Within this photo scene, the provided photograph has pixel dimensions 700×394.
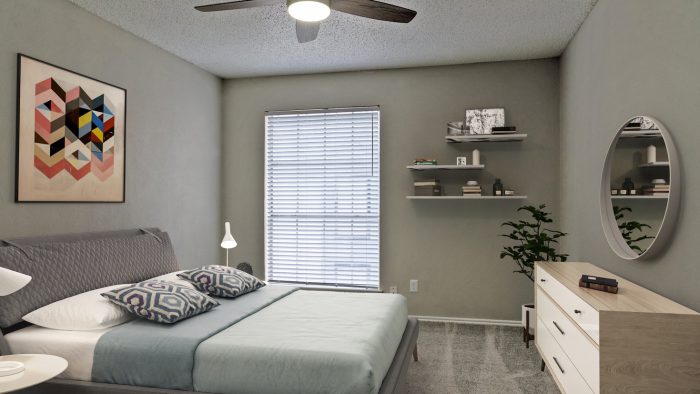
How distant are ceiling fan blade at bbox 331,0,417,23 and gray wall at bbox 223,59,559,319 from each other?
2.19m

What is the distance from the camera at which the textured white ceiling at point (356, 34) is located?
130 inches

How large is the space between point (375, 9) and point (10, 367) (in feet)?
7.93

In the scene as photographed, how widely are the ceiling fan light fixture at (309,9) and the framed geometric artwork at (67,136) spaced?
1.78 metres

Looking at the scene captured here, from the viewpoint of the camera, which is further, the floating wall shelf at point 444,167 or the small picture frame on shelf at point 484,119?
the small picture frame on shelf at point 484,119

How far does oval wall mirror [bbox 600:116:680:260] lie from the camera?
2.05m

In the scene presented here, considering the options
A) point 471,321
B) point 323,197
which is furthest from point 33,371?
point 471,321

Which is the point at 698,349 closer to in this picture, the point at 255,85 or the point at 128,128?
the point at 128,128

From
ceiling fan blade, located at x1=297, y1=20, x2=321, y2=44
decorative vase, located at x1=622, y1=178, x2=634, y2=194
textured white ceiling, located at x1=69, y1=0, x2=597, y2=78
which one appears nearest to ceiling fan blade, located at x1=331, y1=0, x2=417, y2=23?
ceiling fan blade, located at x1=297, y1=20, x2=321, y2=44

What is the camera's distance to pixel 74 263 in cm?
282

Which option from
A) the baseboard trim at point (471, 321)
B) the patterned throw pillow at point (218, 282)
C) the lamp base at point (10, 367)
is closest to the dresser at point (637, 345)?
the patterned throw pillow at point (218, 282)

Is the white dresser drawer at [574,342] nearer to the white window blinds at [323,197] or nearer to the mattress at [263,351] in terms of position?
the mattress at [263,351]

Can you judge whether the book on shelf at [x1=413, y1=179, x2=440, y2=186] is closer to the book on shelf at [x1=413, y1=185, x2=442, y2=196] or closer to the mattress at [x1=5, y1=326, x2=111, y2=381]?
the book on shelf at [x1=413, y1=185, x2=442, y2=196]

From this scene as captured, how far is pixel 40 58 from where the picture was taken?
297 centimetres

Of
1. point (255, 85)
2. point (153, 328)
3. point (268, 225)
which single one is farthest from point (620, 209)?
point (255, 85)
